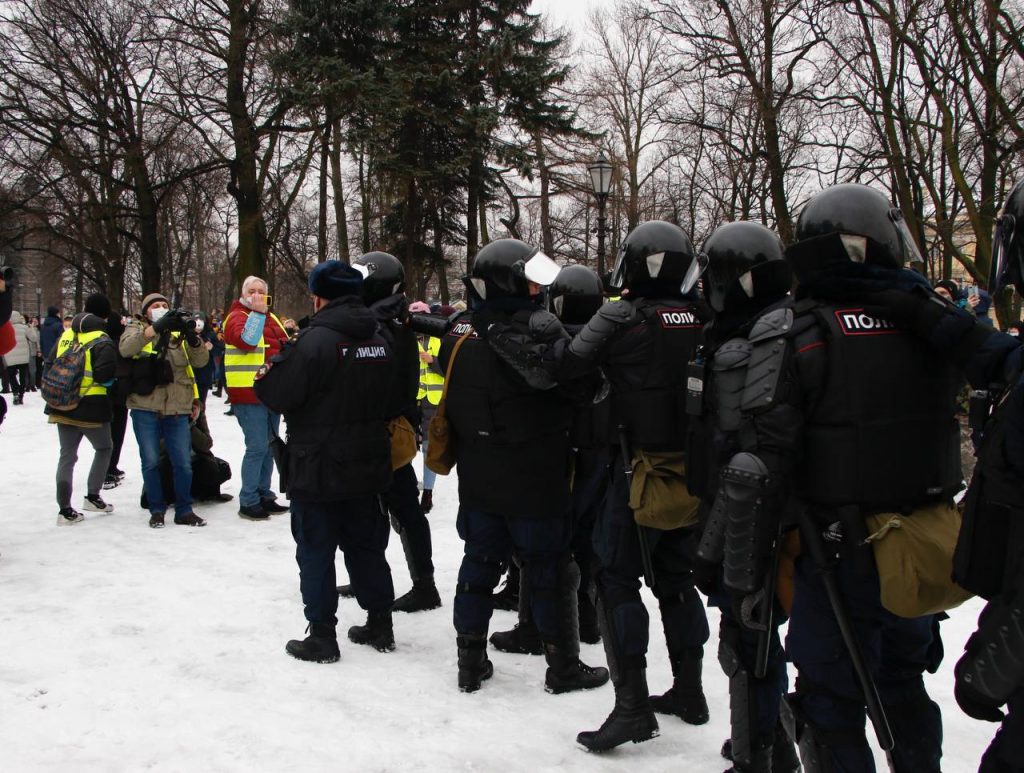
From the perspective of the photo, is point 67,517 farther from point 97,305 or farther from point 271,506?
point 97,305

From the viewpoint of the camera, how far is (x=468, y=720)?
12.6 feet

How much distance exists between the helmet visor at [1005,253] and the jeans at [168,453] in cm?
667

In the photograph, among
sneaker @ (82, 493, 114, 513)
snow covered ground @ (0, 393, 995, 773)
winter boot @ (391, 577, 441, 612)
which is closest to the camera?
snow covered ground @ (0, 393, 995, 773)

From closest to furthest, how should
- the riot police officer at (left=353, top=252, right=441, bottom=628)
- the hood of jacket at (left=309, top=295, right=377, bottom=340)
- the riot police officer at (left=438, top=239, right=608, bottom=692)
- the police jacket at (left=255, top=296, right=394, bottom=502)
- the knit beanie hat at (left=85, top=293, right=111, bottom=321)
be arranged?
the riot police officer at (left=438, top=239, right=608, bottom=692) < the police jacket at (left=255, top=296, right=394, bottom=502) < the hood of jacket at (left=309, top=295, right=377, bottom=340) < the riot police officer at (left=353, top=252, right=441, bottom=628) < the knit beanie hat at (left=85, top=293, right=111, bottom=321)

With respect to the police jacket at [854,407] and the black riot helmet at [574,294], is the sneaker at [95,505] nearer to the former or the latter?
the black riot helmet at [574,294]

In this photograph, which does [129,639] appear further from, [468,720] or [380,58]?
[380,58]

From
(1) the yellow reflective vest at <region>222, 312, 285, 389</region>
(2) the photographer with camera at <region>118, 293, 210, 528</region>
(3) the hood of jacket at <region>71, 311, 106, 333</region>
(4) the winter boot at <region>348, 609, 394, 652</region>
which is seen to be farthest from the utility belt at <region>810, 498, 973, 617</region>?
(3) the hood of jacket at <region>71, 311, 106, 333</region>

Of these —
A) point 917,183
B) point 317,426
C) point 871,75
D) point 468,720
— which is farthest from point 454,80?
point 468,720

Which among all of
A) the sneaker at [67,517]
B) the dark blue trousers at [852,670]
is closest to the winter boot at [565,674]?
the dark blue trousers at [852,670]

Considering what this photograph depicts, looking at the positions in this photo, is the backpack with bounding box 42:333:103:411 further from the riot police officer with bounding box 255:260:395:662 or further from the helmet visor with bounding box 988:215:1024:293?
the helmet visor with bounding box 988:215:1024:293

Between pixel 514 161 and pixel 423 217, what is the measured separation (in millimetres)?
3023

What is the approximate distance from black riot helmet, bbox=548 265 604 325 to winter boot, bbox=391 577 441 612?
206 centimetres

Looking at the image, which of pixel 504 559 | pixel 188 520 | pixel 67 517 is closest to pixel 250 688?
pixel 504 559

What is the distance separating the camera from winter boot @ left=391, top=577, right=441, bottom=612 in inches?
213
